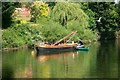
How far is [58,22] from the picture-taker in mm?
41781

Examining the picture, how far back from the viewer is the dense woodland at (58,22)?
39.2 metres

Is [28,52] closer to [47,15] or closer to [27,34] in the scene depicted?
[27,34]

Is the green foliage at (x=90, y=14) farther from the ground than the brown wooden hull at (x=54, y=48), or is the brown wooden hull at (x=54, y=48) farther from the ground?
the green foliage at (x=90, y=14)

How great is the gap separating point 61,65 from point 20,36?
41.7 ft

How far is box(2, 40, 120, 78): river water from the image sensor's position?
2326cm

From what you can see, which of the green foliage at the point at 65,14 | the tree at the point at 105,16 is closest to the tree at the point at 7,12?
the green foliage at the point at 65,14

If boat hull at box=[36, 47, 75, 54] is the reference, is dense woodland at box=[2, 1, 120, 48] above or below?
above

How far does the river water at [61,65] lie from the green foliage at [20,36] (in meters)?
2.08

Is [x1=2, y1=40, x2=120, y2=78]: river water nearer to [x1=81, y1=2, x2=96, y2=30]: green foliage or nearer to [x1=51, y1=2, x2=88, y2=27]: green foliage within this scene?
[x1=51, y1=2, x2=88, y2=27]: green foliage

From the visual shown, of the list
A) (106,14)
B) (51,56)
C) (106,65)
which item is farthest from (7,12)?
(106,65)

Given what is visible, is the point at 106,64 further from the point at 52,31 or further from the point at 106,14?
the point at 106,14

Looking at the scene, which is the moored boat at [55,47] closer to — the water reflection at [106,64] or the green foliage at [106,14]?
the water reflection at [106,64]

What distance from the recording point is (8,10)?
3962 cm

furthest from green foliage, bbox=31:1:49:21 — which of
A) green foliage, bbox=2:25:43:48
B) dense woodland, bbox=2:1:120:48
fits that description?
green foliage, bbox=2:25:43:48
